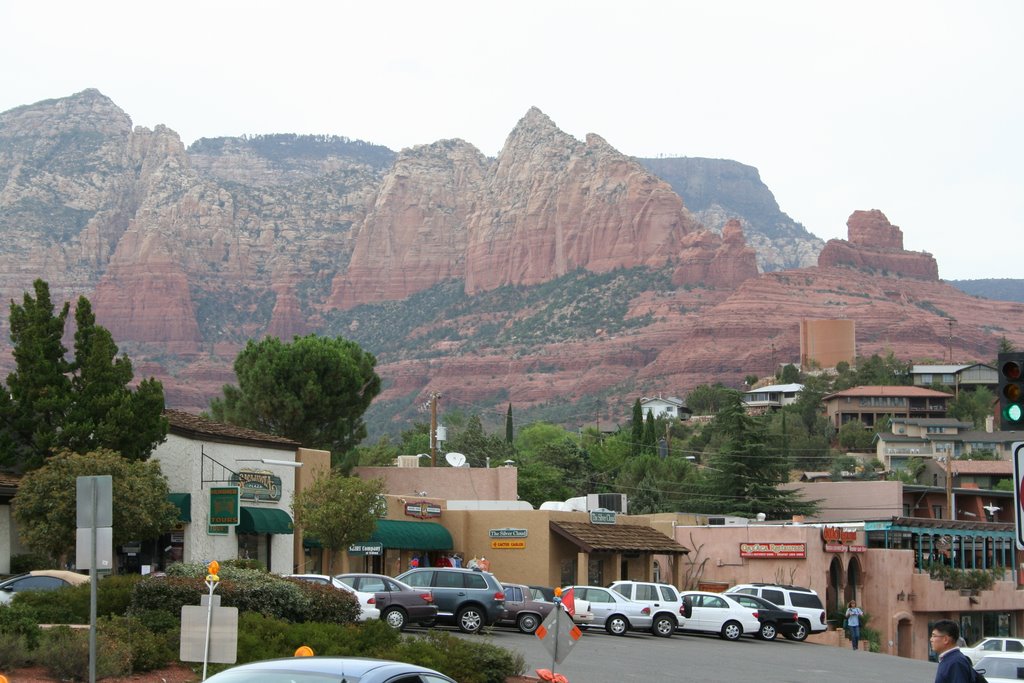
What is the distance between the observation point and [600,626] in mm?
38531

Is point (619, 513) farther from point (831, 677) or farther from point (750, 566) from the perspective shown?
point (831, 677)

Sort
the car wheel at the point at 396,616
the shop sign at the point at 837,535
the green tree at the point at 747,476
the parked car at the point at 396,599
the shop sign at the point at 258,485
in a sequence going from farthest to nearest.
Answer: the green tree at the point at 747,476, the shop sign at the point at 837,535, the shop sign at the point at 258,485, the parked car at the point at 396,599, the car wheel at the point at 396,616

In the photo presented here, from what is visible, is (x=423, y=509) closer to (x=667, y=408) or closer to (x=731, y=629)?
(x=731, y=629)

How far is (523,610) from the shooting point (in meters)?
35.5

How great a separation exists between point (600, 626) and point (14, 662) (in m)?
21.8

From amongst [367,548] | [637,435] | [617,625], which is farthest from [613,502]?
[637,435]

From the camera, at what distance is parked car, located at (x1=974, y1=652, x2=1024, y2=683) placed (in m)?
23.7

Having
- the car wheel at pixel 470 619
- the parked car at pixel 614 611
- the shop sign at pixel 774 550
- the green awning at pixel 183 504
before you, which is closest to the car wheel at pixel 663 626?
the parked car at pixel 614 611

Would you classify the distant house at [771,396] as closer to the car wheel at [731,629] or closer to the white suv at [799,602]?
the white suv at [799,602]

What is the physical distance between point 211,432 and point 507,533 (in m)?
11.8

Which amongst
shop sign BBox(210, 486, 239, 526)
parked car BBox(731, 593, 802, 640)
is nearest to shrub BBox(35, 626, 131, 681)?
shop sign BBox(210, 486, 239, 526)

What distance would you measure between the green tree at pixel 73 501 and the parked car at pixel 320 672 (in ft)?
69.6

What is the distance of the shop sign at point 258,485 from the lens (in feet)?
134

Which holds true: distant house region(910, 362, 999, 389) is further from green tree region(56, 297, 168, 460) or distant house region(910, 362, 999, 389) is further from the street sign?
the street sign
